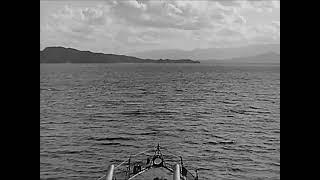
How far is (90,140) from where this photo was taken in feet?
25.3

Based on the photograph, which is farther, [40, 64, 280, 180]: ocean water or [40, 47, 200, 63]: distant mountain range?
[40, 47, 200, 63]: distant mountain range

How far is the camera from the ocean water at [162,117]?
691cm

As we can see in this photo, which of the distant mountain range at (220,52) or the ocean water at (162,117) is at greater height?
the distant mountain range at (220,52)

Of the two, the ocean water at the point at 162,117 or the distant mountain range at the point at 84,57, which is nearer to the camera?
the ocean water at the point at 162,117

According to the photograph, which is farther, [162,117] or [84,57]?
[84,57]

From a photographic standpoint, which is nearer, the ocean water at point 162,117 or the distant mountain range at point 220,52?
the ocean water at point 162,117

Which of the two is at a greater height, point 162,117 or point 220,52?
point 220,52

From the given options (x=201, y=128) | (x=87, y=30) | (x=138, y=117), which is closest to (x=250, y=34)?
(x=201, y=128)

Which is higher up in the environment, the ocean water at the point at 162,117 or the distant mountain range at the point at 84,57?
the distant mountain range at the point at 84,57

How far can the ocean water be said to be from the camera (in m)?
6.91

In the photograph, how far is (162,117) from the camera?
7777 mm
